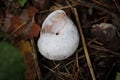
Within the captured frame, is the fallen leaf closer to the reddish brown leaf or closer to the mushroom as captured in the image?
the mushroom

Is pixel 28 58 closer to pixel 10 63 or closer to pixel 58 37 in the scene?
pixel 58 37

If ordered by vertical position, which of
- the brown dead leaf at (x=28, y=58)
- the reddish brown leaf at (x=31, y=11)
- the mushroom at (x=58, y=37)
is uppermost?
the reddish brown leaf at (x=31, y=11)

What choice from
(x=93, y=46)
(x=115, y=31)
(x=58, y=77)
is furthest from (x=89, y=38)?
(x=58, y=77)

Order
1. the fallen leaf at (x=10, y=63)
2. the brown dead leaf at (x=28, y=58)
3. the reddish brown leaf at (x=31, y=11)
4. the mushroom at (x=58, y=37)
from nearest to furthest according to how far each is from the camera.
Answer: the fallen leaf at (x=10, y=63) < the mushroom at (x=58, y=37) < the brown dead leaf at (x=28, y=58) < the reddish brown leaf at (x=31, y=11)

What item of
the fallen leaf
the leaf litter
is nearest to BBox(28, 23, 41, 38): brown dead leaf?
the leaf litter

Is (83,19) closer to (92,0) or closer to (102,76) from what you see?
(92,0)

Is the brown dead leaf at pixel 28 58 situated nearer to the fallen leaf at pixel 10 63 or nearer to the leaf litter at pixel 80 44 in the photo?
the leaf litter at pixel 80 44

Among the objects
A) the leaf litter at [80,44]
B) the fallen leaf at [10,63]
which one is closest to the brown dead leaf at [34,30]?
the leaf litter at [80,44]
